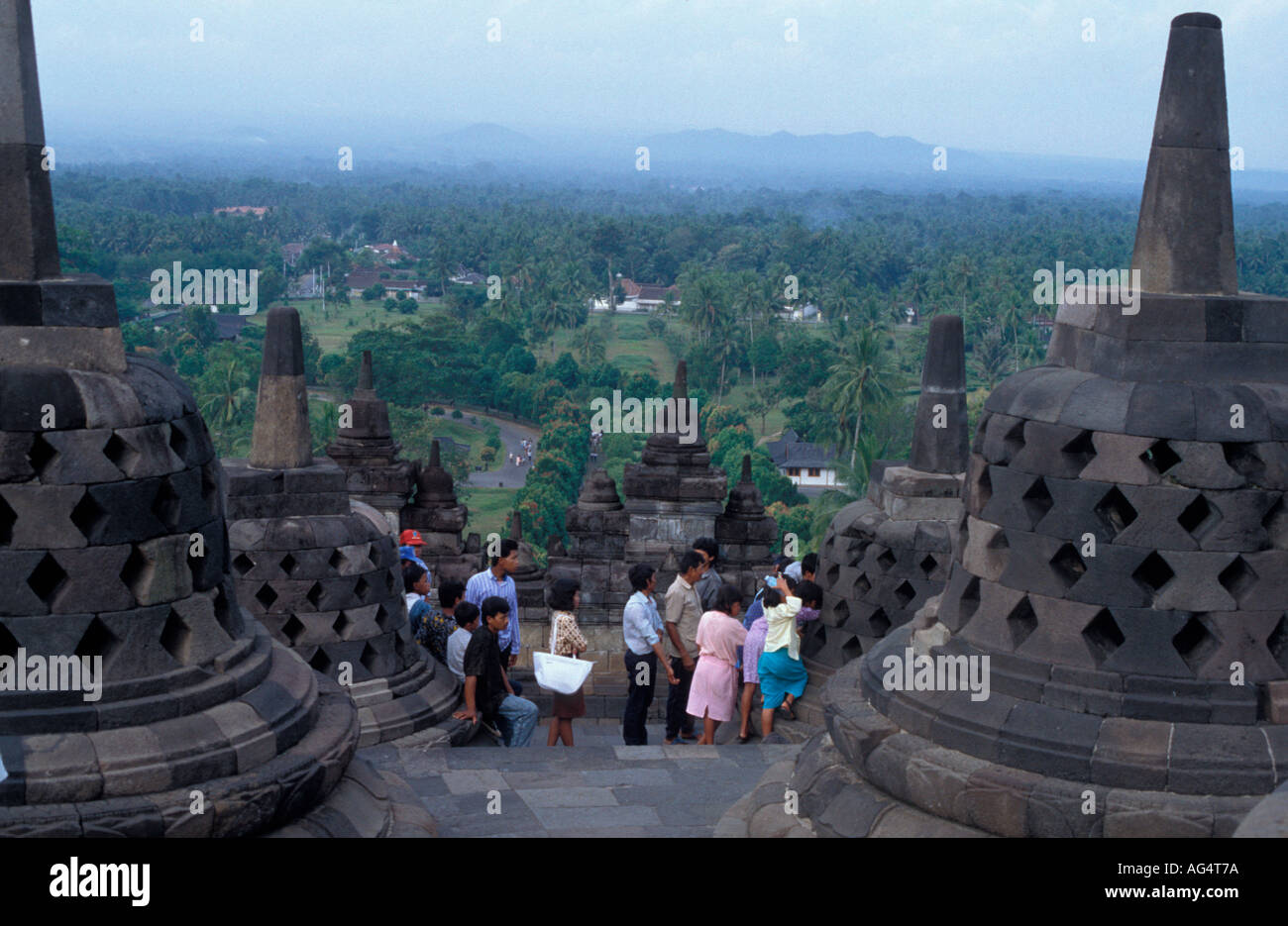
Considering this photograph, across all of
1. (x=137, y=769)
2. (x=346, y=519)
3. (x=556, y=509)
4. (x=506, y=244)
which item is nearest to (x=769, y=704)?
(x=346, y=519)

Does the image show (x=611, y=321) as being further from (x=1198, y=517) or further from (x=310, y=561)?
(x=1198, y=517)

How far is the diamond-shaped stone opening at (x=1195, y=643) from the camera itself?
516cm

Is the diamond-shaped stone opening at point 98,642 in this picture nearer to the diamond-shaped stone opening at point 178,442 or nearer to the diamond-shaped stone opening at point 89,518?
the diamond-shaped stone opening at point 89,518

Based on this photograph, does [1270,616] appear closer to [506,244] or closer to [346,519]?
[346,519]

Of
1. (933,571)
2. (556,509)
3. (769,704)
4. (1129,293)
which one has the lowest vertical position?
(556,509)

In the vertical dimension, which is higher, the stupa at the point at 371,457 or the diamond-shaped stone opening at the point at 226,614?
the diamond-shaped stone opening at the point at 226,614

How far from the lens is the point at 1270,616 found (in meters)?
5.15

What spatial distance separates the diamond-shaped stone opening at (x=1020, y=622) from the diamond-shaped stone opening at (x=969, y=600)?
0.22m

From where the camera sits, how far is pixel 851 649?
928 cm

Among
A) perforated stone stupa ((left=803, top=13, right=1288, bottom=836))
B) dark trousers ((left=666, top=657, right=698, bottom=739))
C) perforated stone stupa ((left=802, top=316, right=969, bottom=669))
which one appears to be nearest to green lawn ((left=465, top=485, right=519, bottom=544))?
dark trousers ((left=666, top=657, right=698, bottom=739))

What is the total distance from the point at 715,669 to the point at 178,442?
435cm

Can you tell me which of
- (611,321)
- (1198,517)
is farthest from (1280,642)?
(611,321)

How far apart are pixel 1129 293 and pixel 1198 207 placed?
44cm

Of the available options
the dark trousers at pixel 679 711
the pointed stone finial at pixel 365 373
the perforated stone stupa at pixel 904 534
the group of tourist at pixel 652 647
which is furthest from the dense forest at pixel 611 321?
the perforated stone stupa at pixel 904 534
